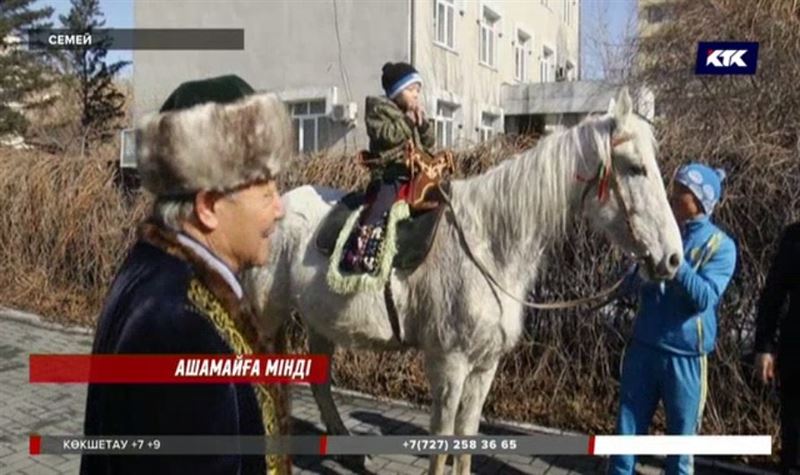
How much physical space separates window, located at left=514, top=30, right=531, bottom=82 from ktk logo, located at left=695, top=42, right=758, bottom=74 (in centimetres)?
1657

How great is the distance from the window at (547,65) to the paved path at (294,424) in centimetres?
2317

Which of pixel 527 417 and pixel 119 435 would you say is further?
pixel 527 417

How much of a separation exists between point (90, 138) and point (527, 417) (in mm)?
7453

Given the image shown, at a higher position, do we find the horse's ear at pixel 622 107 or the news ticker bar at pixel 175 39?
the news ticker bar at pixel 175 39

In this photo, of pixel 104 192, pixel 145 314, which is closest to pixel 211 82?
pixel 145 314

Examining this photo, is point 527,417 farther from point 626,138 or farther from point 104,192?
point 104,192

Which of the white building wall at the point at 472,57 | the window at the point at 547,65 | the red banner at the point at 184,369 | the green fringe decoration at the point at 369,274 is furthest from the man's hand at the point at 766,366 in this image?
the window at the point at 547,65

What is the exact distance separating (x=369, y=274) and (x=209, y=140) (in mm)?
2154

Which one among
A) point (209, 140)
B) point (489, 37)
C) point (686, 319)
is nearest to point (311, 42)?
point (489, 37)

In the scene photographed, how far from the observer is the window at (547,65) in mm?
26141

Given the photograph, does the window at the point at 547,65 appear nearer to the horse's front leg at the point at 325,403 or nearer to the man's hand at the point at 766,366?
the horse's front leg at the point at 325,403

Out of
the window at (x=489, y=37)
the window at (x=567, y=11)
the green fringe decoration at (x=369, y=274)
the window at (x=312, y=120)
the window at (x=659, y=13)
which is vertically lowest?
the green fringe decoration at (x=369, y=274)

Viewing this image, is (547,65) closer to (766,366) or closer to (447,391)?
(766,366)

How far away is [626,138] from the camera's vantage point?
2.89 m
